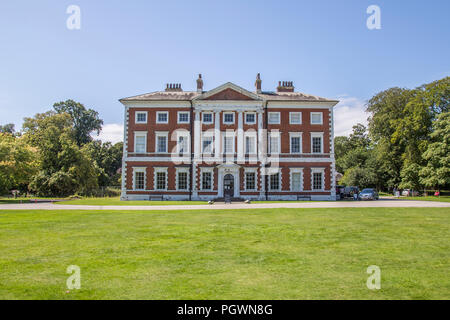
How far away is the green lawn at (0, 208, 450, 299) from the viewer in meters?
5.60

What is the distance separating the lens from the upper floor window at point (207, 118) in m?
38.0

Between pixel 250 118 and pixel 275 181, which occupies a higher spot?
pixel 250 118

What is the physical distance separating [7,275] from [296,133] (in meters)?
34.8

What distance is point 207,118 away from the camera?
38094 mm

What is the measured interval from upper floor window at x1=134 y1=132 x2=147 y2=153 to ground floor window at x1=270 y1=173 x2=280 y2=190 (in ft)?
49.0

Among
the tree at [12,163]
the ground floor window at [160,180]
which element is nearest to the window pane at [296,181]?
the ground floor window at [160,180]

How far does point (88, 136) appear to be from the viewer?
73.6 meters

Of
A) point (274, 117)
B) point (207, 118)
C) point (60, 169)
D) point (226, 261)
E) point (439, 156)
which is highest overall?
point (274, 117)

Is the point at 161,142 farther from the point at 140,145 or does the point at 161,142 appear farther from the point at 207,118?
the point at 207,118

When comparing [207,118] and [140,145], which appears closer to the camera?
[207,118]

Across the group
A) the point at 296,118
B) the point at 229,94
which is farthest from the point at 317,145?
the point at 229,94

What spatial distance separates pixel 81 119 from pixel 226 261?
72202 millimetres

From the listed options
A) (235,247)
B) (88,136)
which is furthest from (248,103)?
(88,136)

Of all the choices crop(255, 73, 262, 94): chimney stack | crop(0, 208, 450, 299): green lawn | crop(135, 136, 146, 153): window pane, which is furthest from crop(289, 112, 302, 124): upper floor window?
crop(0, 208, 450, 299): green lawn
